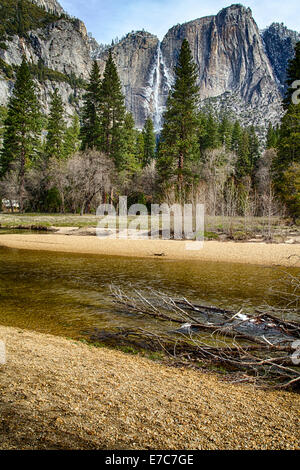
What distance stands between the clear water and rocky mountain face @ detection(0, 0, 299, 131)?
126662 millimetres

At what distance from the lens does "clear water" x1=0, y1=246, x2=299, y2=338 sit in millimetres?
6902

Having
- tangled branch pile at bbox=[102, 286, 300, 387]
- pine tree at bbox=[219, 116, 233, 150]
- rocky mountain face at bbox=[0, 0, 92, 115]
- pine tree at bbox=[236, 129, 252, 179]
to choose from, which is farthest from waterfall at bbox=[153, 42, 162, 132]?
tangled branch pile at bbox=[102, 286, 300, 387]

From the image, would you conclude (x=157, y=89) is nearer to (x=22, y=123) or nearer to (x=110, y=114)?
(x=110, y=114)

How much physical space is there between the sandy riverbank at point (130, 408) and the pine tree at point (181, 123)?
31571 mm

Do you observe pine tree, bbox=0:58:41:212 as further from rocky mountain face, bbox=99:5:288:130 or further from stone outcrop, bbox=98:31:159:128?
stone outcrop, bbox=98:31:159:128

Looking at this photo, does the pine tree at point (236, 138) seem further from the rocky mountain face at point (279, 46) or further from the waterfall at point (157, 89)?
the rocky mountain face at point (279, 46)

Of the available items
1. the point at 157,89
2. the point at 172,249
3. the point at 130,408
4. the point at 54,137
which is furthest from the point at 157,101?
the point at 130,408

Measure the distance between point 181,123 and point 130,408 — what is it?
35985mm

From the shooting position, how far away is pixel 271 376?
4.28m

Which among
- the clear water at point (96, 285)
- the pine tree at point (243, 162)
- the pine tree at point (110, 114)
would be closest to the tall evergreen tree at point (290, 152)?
the clear water at point (96, 285)

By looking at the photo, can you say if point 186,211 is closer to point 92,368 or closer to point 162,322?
point 162,322

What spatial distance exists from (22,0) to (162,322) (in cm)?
Result: 21172

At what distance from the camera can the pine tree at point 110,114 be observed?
43.2 meters
